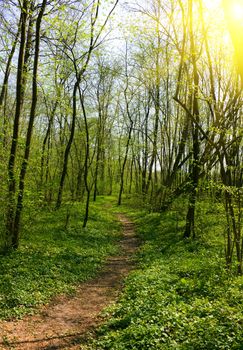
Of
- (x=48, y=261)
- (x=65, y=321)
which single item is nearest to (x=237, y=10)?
(x=65, y=321)

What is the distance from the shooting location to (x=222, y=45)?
18.2m

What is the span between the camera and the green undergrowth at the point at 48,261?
8506 mm

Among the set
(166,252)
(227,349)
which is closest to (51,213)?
(166,252)

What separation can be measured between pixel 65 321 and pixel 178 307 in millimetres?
2781

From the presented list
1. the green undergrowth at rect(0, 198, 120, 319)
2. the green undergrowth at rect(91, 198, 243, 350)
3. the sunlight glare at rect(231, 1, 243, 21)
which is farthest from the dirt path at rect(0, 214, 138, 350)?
the sunlight glare at rect(231, 1, 243, 21)

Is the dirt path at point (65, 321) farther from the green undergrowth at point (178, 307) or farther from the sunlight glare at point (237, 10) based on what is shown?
the sunlight glare at point (237, 10)

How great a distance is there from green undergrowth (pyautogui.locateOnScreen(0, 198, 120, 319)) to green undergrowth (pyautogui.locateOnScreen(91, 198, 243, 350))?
82.1 inches

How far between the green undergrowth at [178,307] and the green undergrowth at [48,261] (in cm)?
209

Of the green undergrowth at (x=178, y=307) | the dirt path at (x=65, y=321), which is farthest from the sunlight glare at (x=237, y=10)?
the dirt path at (x=65, y=321)

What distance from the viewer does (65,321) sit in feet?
25.4

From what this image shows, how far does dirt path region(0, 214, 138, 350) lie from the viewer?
664 cm

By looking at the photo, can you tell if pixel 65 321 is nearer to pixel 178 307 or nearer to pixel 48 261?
pixel 178 307

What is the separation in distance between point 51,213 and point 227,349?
53.7 ft

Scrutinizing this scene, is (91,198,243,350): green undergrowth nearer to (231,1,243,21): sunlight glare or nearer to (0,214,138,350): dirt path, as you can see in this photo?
(0,214,138,350): dirt path
